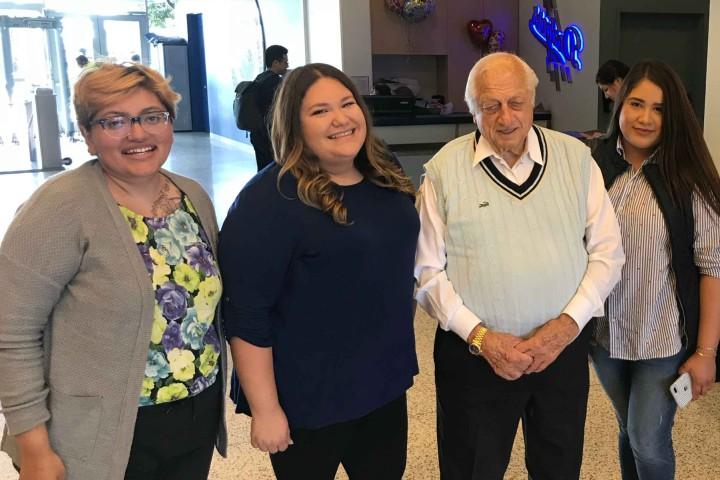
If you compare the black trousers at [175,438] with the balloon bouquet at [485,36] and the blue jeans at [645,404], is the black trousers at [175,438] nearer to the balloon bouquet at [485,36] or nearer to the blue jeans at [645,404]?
the blue jeans at [645,404]

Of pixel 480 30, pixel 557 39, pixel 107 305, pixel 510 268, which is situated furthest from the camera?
pixel 480 30

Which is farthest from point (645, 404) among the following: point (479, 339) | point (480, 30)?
point (480, 30)

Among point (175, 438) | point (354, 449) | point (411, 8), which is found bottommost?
point (354, 449)

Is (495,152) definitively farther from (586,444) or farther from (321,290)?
(586,444)

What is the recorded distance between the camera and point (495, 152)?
5.24 ft

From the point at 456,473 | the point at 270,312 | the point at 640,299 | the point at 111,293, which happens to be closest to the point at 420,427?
the point at 456,473

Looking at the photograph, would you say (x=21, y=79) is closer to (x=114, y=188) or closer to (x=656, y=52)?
(x=656, y=52)

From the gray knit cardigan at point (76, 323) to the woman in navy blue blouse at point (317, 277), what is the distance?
225 mm

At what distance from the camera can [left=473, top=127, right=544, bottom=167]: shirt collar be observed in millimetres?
1595

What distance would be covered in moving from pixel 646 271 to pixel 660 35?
647 cm

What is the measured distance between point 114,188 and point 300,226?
37 cm

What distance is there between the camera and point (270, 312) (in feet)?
4.77

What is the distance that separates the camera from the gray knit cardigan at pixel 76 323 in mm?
1206

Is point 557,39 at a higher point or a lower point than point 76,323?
higher
